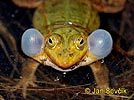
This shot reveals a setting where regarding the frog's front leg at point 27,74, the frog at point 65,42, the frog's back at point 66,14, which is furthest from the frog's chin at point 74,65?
the frog's back at point 66,14

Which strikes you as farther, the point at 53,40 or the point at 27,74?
the point at 27,74

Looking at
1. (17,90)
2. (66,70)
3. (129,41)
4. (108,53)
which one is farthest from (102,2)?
(17,90)

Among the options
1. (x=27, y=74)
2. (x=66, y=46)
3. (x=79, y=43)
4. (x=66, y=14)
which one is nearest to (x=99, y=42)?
(x=79, y=43)

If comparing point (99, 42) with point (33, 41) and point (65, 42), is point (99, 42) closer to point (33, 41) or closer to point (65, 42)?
point (65, 42)

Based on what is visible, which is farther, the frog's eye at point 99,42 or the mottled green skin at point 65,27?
the frog's eye at point 99,42

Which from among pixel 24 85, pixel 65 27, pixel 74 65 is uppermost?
pixel 65 27

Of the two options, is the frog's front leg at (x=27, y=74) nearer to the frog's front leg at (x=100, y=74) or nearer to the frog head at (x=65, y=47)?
the frog head at (x=65, y=47)

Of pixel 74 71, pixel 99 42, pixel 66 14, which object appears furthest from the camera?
pixel 66 14

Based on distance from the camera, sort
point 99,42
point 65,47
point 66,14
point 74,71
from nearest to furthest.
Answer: point 65,47 < point 99,42 < point 74,71 < point 66,14

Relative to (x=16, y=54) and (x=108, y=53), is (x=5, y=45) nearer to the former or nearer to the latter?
(x=16, y=54)
